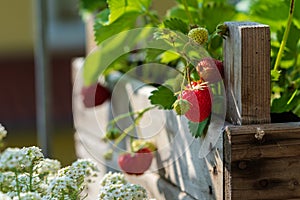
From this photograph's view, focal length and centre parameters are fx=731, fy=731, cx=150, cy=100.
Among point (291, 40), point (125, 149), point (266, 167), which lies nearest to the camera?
point (266, 167)

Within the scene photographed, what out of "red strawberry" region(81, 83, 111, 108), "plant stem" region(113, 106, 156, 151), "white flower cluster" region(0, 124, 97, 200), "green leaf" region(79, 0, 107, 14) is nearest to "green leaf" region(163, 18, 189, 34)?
"plant stem" region(113, 106, 156, 151)

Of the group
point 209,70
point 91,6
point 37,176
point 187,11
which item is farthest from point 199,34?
point 91,6

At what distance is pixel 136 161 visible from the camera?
3.55 feet

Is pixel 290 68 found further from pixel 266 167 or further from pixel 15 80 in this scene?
pixel 15 80

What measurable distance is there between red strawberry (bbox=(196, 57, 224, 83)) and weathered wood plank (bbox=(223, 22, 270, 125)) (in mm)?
20

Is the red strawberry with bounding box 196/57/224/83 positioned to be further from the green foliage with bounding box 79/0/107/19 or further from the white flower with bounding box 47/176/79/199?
the green foliage with bounding box 79/0/107/19

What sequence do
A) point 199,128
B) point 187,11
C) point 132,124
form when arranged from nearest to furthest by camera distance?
1. point 199,128
2. point 187,11
3. point 132,124

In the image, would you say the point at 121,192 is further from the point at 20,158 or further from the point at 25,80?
the point at 25,80

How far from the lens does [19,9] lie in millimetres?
5223

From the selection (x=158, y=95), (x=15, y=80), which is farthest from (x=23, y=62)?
(x=158, y=95)

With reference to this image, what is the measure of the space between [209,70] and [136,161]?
254 mm

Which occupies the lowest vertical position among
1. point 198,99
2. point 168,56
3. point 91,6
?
point 198,99

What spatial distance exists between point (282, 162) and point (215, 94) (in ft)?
0.39

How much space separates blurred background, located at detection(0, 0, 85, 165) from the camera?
498 cm
